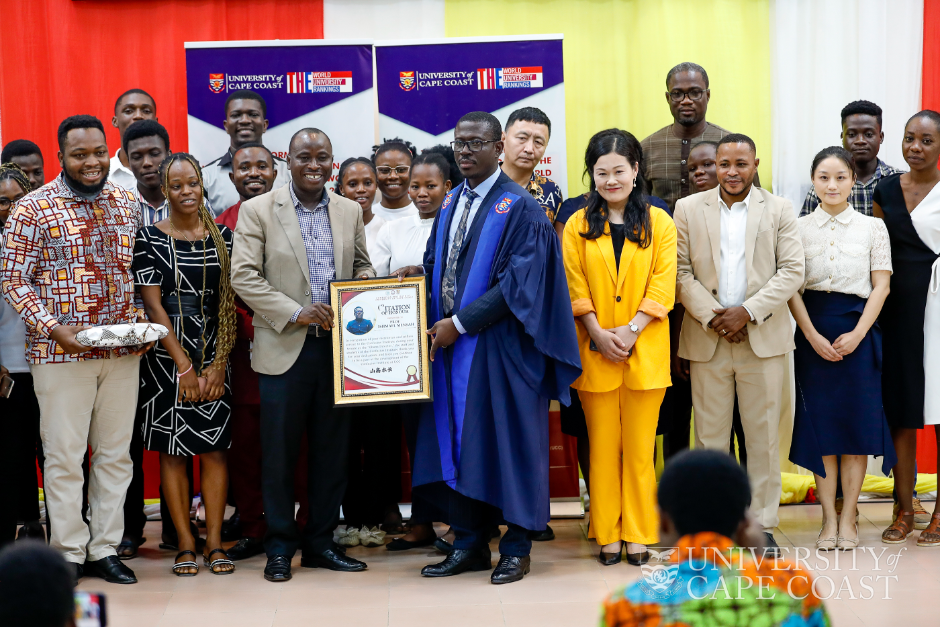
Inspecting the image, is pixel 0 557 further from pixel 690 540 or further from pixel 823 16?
pixel 823 16

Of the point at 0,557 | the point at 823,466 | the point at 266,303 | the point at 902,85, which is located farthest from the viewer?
the point at 902,85

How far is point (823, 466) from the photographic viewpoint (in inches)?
202

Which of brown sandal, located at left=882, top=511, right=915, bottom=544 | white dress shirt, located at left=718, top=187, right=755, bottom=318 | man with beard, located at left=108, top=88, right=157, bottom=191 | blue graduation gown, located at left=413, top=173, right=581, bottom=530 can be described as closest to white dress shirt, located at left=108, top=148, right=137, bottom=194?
man with beard, located at left=108, top=88, right=157, bottom=191

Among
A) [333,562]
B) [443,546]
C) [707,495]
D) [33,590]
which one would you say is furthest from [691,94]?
[33,590]

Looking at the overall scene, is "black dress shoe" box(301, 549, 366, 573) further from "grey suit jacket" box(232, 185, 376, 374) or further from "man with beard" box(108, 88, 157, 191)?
"man with beard" box(108, 88, 157, 191)

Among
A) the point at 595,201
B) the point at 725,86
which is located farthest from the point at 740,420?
the point at 725,86

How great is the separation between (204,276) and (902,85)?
4875mm

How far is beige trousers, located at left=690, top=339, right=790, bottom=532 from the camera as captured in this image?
197 inches

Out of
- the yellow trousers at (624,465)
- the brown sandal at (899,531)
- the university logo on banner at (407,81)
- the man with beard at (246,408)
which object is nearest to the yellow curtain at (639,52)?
the university logo on banner at (407,81)

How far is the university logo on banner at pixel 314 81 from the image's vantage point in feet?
21.2

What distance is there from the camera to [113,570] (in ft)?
15.5

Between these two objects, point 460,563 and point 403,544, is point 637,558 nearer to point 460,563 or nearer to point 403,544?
point 460,563

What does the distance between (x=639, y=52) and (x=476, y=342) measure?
3.13 metres

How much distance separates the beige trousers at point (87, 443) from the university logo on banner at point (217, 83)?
237 centimetres
